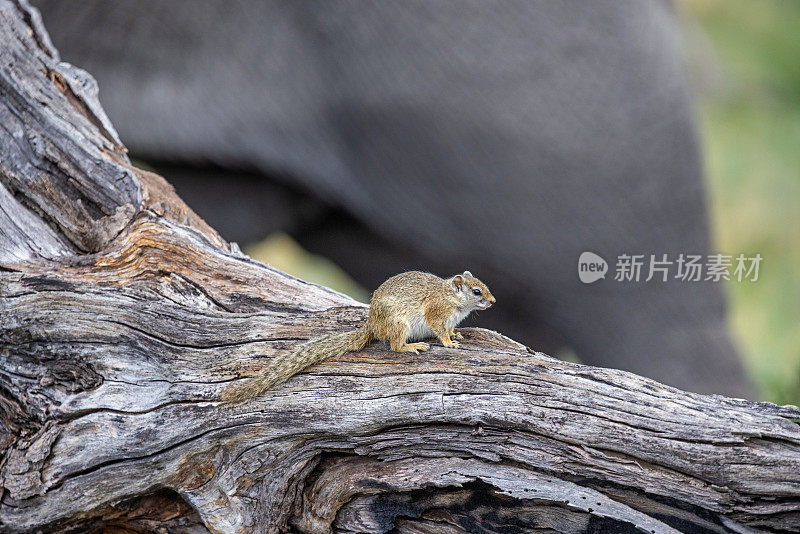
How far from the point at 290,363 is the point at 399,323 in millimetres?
252

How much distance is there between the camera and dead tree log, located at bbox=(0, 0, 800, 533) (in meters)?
1.70

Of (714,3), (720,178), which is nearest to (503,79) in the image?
(720,178)

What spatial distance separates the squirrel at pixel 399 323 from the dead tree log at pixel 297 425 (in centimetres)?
3

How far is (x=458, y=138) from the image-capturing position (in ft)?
10.8

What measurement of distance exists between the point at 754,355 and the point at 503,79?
122 inches

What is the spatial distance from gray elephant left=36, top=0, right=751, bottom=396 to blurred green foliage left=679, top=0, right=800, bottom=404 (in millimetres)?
778

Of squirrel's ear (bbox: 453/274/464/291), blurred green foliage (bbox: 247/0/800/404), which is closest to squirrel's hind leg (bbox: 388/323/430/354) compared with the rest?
squirrel's ear (bbox: 453/274/464/291)

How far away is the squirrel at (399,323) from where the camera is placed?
1.88m

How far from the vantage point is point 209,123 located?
3615 mm

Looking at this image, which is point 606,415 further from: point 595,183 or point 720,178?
point 720,178

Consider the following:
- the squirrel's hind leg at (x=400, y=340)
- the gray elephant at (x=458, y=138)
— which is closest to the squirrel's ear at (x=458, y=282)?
the squirrel's hind leg at (x=400, y=340)

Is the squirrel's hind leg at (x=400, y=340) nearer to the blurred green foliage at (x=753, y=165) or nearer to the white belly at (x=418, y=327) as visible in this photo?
the white belly at (x=418, y=327)

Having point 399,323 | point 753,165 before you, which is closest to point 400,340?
point 399,323

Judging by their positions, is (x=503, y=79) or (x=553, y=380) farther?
(x=503, y=79)
